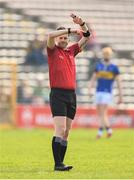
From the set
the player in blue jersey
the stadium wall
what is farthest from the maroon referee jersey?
the stadium wall

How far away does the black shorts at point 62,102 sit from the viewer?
1090cm

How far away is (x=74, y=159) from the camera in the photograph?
1284cm

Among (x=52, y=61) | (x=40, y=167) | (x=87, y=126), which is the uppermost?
(x=52, y=61)

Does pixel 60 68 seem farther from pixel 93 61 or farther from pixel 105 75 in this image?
pixel 93 61

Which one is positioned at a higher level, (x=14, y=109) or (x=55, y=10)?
(x=55, y=10)

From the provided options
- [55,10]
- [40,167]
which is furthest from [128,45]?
[40,167]

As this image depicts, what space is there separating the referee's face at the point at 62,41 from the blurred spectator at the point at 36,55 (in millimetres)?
15699

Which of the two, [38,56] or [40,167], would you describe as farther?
[38,56]

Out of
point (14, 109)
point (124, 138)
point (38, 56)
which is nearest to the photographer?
point (124, 138)

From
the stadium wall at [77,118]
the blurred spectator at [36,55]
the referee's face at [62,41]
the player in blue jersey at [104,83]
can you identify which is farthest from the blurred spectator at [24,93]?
the referee's face at [62,41]

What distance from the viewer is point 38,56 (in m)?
26.7

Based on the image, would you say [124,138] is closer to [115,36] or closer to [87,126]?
[87,126]

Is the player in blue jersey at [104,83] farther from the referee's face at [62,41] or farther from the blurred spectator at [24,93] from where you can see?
the referee's face at [62,41]

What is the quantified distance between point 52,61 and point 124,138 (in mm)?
8791
